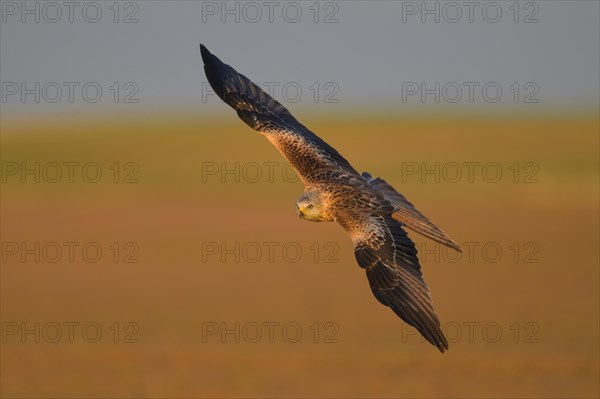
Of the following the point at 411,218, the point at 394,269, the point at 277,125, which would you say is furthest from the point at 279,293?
the point at 394,269

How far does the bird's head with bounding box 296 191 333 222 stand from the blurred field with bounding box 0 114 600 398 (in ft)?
25.2

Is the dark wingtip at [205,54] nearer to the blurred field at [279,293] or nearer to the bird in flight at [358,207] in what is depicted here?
the bird in flight at [358,207]

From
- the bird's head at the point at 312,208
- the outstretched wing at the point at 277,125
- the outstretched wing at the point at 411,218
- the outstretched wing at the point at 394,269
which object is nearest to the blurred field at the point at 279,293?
the outstretched wing at the point at 277,125

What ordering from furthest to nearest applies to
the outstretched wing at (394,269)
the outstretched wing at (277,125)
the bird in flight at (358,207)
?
1. the outstretched wing at (277,125)
2. the bird in flight at (358,207)
3. the outstretched wing at (394,269)

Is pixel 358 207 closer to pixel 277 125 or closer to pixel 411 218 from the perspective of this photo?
pixel 411 218

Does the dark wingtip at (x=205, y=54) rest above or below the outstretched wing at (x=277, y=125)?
above

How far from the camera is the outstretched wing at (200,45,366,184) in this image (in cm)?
1469

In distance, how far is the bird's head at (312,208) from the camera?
1379 centimetres

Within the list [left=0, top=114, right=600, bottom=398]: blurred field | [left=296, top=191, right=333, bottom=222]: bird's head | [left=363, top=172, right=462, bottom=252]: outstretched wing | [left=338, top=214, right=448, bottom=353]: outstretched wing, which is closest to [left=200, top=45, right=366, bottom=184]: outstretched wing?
[left=363, top=172, right=462, bottom=252]: outstretched wing

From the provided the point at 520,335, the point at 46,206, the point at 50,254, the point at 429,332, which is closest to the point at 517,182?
the point at 46,206

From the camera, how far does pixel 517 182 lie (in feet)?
172

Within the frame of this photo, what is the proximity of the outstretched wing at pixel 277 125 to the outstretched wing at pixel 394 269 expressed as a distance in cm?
120

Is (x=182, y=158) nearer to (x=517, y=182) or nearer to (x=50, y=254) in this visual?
(x=517, y=182)

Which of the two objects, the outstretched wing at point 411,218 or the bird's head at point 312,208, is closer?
the outstretched wing at point 411,218
